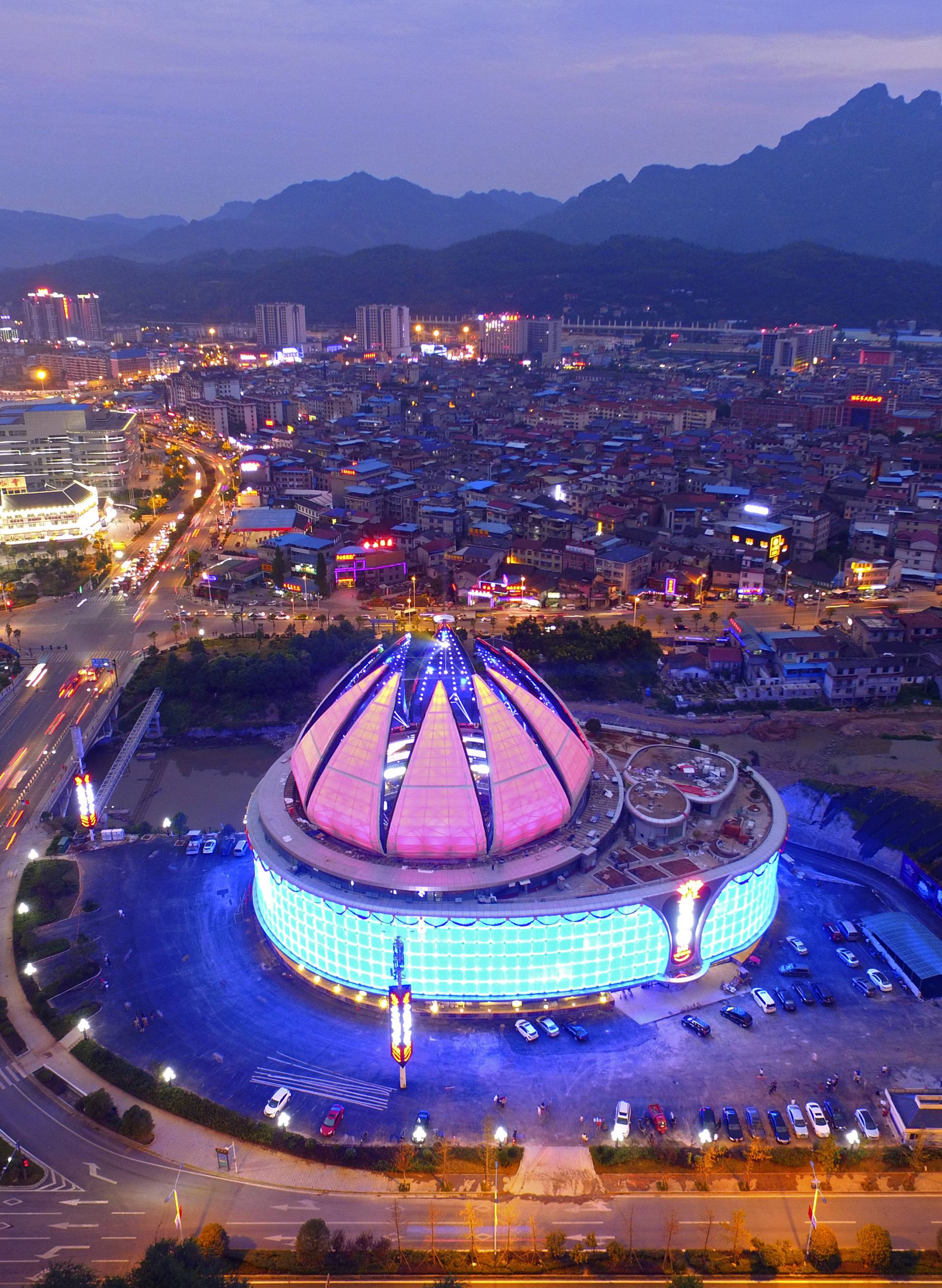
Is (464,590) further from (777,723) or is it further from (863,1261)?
(863,1261)

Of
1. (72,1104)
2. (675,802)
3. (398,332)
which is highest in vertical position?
(398,332)

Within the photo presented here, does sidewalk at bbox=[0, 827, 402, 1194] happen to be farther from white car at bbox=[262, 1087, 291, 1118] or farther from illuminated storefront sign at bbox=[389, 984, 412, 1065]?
illuminated storefront sign at bbox=[389, 984, 412, 1065]

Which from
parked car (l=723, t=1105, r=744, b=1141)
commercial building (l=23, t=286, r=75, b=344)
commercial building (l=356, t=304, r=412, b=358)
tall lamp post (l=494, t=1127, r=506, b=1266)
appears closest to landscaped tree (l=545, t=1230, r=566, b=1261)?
tall lamp post (l=494, t=1127, r=506, b=1266)

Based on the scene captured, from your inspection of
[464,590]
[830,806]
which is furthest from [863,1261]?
[464,590]

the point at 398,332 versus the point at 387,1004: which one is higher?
the point at 398,332

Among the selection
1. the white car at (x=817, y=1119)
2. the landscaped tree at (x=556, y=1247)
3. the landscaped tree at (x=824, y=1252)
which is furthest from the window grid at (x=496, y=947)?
the landscaped tree at (x=824, y=1252)

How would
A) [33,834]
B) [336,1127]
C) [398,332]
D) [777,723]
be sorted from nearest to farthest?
[336,1127] → [33,834] → [777,723] → [398,332]

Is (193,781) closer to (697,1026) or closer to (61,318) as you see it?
(697,1026)

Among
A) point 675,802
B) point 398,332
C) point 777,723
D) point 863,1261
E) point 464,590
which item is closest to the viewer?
point 863,1261
